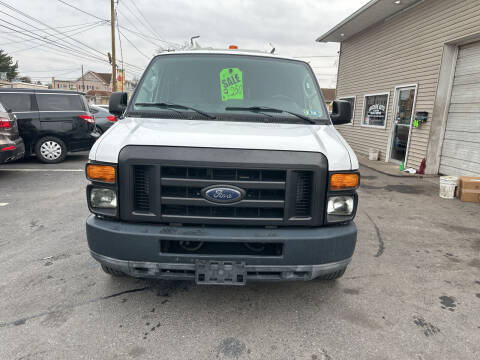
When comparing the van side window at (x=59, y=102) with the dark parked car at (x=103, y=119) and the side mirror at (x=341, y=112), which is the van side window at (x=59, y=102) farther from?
the side mirror at (x=341, y=112)

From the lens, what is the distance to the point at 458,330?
96.6 inches

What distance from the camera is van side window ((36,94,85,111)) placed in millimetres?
8523

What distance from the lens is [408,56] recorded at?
9555mm

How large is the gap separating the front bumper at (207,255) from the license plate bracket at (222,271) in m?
0.03

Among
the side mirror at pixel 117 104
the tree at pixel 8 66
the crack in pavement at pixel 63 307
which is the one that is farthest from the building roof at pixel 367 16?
the tree at pixel 8 66

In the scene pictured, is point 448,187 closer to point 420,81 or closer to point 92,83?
point 420,81

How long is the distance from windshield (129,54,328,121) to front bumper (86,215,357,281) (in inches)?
43.0

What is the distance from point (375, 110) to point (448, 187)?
225 inches

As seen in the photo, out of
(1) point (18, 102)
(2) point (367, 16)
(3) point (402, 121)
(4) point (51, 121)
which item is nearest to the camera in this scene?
(1) point (18, 102)

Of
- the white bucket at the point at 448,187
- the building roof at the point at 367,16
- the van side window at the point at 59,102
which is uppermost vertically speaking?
the building roof at the point at 367,16

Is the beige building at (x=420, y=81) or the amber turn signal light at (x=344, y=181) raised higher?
the beige building at (x=420, y=81)

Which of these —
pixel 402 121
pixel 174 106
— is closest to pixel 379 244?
pixel 174 106

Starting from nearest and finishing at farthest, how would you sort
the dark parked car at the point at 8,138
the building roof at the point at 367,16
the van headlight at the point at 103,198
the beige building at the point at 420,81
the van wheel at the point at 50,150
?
the van headlight at the point at 103,198
the dark parked car at the point at 8,138
the beige building at the point at 420,81
the van wheel at the point at 50,150
the building roof at the point at 367,16

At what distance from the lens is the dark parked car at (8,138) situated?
20.8 feet
